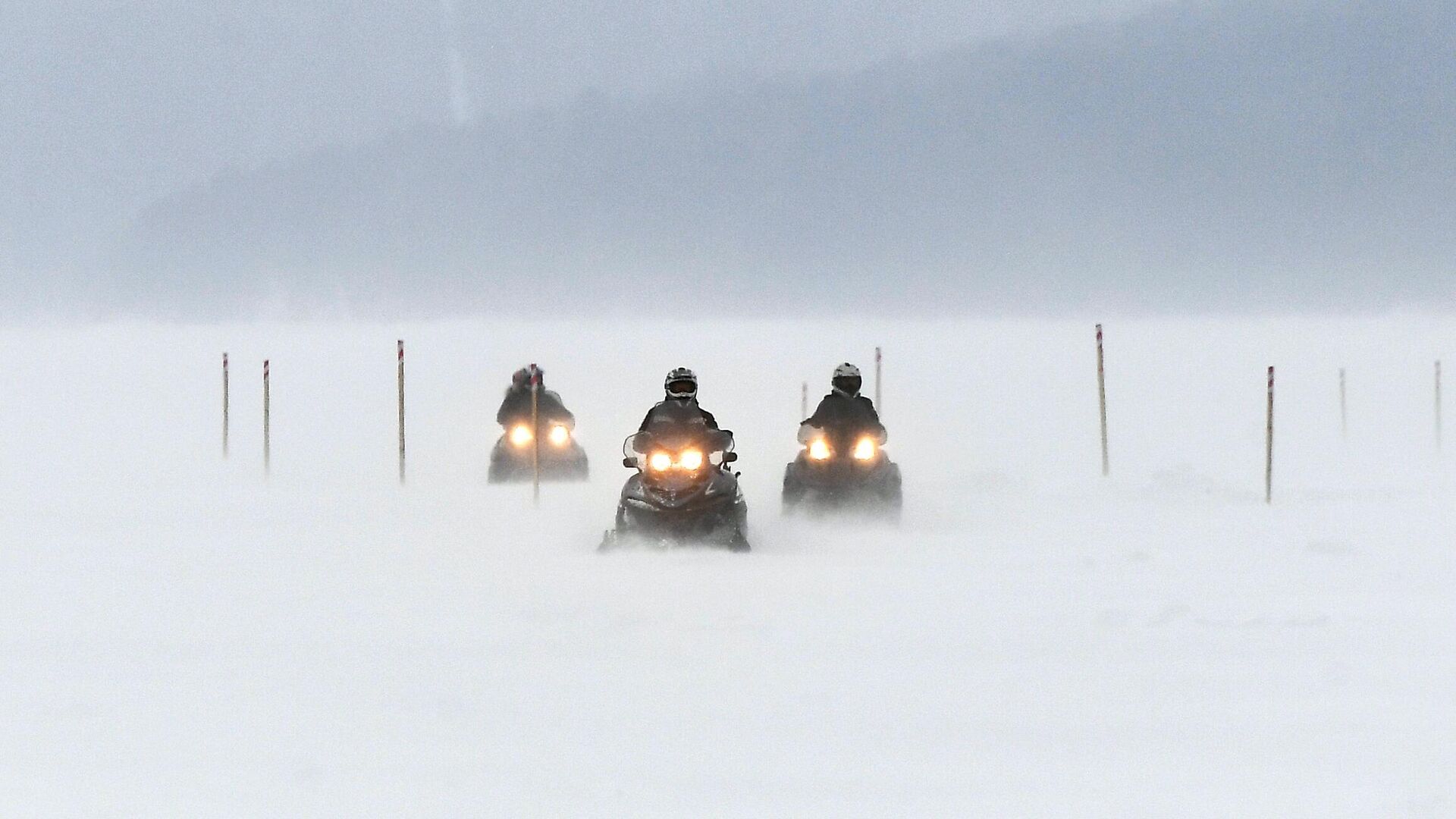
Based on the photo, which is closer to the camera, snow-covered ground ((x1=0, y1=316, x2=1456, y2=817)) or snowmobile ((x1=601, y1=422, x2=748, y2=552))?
snow-covered ground ((x1=0, y1=316, x2=1456, y2=817))

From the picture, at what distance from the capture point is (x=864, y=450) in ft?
50.5

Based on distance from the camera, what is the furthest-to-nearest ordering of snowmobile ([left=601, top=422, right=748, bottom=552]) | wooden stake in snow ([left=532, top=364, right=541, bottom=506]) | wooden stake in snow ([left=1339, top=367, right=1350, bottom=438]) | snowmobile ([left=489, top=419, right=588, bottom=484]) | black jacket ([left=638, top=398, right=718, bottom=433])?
wooden stake in snow ([left=1339, top=367, right=1350, bottom=438]) → snowmobile ([left=489, top=419, right=588, bottom=484]) → wooden stake in snow ([left=532, top=364, right=541, bottom=506]) → black jacket ([left=638, top=398, right=718, bottom=433]) → snowmobile ([left=601, top=422, right=748, bottom=552])

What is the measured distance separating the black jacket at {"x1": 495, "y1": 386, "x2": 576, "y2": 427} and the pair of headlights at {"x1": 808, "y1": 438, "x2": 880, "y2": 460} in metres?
4.25

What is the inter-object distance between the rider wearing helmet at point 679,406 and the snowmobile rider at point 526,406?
5431 millimetres

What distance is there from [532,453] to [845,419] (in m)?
4.76

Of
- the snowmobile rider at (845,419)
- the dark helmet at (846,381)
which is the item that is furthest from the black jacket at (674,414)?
the dark helmet at (846,381)

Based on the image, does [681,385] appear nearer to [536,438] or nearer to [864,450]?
[864,450]

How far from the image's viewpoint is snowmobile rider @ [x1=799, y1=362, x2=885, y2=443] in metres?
15.5

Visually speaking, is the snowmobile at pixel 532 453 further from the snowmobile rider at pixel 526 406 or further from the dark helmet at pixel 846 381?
the dark helmet at pixel 846 381

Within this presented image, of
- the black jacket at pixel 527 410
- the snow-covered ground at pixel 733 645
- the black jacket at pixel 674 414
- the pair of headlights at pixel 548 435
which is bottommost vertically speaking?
the snow-covered ground at pixel 733 645

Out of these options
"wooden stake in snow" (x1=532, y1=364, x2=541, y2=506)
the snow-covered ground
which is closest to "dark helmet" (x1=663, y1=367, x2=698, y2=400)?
the snow-covered ground

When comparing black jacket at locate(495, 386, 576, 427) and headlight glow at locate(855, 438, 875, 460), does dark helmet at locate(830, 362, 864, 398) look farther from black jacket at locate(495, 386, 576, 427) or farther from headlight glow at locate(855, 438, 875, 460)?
black jacket at locate(495, 386, 576, 427)

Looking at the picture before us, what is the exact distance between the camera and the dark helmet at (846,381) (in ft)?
51.3

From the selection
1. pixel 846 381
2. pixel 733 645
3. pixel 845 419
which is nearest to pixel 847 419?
pixel 845 419
